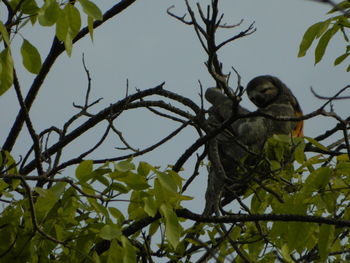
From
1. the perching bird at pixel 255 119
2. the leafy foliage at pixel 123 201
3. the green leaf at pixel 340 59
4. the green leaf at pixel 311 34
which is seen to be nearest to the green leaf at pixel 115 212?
the leafy foliage at pixel 123 201

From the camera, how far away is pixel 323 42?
4531mm

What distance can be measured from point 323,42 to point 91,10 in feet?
6.64

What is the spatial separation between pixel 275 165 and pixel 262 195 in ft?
0.93

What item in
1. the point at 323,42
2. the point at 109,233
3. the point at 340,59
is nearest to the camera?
the point at 109,233

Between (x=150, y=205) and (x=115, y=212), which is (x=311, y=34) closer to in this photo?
(x=150, y=205)

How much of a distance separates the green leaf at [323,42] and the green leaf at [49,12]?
216 centimetres

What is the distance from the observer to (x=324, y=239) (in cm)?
Result: 362

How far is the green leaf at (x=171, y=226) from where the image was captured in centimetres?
357

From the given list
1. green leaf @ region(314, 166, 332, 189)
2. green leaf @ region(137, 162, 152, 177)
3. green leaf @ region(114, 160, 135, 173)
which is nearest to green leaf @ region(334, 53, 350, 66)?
green leaf @ region(314, 166, 332, 189)

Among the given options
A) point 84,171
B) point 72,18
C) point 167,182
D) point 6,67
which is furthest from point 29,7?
point 167,182

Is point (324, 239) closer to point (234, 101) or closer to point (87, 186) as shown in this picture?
point (234, 101)

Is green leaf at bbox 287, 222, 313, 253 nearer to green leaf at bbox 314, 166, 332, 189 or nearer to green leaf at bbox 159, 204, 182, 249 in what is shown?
green leaf at bbox 314, 166, 332, 189

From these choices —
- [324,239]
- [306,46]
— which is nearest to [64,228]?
[324,239]

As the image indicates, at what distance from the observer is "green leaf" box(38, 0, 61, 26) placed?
3.21 m
